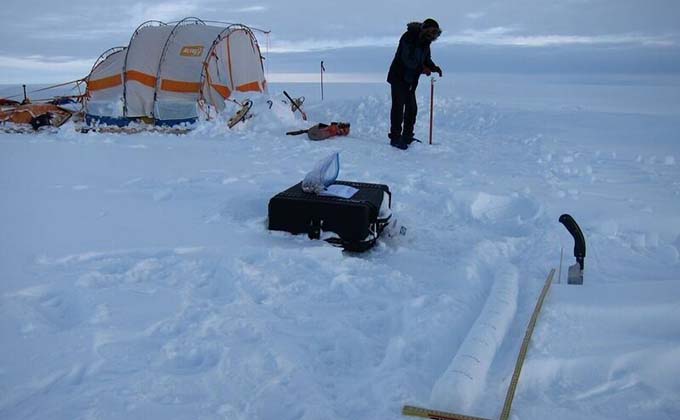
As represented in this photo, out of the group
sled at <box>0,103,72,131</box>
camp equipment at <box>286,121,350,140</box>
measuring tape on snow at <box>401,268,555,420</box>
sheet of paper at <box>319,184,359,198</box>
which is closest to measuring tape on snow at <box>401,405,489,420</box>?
measuring tape on snow at <box>401,268,555,420</box>

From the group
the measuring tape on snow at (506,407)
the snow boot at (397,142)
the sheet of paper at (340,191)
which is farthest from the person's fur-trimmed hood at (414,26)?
the measuring tape on snow at (506,407)

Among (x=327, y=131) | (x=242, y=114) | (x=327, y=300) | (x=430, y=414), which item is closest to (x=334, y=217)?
(x=327, y=300)

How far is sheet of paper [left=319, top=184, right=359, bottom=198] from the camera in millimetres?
4195

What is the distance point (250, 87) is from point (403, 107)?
4.84m

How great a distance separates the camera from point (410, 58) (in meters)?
8.05

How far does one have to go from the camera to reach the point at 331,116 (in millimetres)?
12414

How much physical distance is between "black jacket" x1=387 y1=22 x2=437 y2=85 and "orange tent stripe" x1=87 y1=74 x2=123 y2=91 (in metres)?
6.26

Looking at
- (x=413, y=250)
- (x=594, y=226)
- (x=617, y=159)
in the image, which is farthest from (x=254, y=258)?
(x=617, y=159)

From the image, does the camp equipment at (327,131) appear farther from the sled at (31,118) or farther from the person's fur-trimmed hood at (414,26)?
the sled at (31,118)

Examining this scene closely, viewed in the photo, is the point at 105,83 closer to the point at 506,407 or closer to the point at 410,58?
the point at 410,58

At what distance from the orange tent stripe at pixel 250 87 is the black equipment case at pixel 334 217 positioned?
8176 mm

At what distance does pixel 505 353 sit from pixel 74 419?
1.78 m

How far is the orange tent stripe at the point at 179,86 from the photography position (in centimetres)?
1129

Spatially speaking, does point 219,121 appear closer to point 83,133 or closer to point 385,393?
point 83,133
